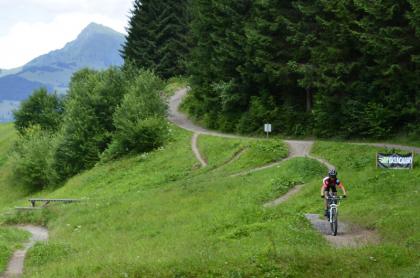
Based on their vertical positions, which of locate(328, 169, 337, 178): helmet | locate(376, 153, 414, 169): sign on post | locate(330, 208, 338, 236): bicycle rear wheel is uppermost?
locate(328, 169, 337, 178): helmet

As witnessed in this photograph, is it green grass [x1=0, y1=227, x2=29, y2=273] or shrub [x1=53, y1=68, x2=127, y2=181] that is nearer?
green grass [x1=0, y1=227, x2=29, y2=273]

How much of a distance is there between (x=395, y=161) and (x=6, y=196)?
164 ft

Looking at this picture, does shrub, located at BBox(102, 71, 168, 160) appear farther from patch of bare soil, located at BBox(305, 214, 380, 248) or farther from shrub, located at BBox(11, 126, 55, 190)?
patch of bare soil, located at BBox(305, 214, 380, 248)

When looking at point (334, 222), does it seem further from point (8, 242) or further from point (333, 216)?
point (8, 242)

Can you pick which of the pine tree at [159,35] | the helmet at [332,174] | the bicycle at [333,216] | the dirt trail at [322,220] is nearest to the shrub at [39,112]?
the pine tree at [159,35]

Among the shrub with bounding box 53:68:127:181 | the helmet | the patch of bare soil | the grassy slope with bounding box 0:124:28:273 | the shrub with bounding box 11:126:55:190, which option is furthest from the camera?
the shrub with bounding box 11:126:55:190

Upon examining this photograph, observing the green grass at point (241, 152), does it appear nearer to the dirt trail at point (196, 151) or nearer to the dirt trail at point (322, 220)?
the dirt trail at point (196, 151)

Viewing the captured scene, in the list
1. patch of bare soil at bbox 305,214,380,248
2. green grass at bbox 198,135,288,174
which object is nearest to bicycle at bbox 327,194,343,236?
patch of bare soil at bbox 305,214,380,248

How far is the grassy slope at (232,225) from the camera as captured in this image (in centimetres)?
1420

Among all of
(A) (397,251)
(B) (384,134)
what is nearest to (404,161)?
(B) (384,134)

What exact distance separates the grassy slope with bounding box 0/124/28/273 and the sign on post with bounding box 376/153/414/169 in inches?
731

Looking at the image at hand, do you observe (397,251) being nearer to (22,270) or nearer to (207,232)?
(207,232)

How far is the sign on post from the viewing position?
90.6 ft

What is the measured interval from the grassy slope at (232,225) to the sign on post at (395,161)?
27.2 inches
